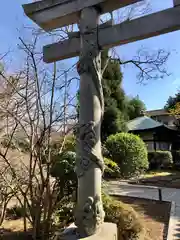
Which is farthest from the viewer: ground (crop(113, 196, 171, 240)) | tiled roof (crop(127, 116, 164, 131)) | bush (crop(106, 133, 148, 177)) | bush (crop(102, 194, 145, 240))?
tiled roof (crop(127, 116, 164, 131))

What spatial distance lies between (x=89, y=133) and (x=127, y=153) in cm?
1140

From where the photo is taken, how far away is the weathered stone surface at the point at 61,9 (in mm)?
3014

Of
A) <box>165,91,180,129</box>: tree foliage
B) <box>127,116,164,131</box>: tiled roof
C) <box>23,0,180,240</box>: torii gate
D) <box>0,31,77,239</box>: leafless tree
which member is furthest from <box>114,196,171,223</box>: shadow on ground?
<box>127,116,164,131</box>: tiled roof

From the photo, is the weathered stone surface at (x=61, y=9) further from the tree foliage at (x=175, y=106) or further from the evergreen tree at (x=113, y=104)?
the tree foliage at (x=175, y=106)

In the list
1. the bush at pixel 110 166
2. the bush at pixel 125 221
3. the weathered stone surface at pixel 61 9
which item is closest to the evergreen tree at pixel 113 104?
the bush at pixel 110 166

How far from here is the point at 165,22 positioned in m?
2.68

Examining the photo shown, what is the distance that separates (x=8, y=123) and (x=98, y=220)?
366 centimetres

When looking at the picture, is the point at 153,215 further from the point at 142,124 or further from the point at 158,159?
the point at 142,124

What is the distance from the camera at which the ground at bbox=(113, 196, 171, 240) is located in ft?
17.0

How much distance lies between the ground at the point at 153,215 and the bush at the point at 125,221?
0.33m

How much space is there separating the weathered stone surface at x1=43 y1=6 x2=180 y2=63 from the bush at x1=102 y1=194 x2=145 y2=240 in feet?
9.99

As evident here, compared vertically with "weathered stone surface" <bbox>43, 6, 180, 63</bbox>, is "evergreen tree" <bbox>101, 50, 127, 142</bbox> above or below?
above

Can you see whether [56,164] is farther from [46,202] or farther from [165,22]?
[165,22]

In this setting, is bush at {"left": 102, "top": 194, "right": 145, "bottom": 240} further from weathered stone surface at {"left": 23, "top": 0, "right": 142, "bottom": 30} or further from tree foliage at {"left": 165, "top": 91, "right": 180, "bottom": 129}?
tree foliage at {"left": 165, "top": 91, "right": 180, "bottom": 129}
